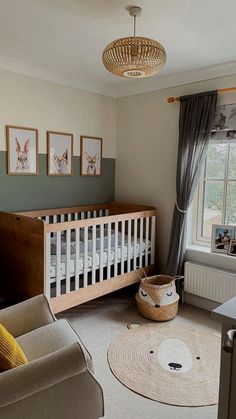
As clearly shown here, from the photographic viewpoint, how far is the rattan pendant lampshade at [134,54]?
188cm

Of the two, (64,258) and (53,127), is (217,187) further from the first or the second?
(53,127)

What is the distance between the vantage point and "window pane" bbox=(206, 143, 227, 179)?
320cm

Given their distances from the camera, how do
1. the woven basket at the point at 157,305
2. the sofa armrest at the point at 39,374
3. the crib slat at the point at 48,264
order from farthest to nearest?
the woven basket at the point at 157,305
the crib slat at the point at 48,264
the sofa armrest at the point at 39,374

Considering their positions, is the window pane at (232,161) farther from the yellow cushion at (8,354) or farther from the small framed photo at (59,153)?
the yellow cushion at (8,354)

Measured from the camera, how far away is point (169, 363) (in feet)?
7.53

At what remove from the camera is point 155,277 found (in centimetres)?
328

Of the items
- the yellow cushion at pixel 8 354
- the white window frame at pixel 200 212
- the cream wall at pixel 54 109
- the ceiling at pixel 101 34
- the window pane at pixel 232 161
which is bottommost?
the yellow cushion at pixel 8 354

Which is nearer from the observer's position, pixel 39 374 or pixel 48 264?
pixel 39 374

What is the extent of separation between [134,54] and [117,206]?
87.5 inches

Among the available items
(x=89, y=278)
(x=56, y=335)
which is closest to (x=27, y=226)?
(x=89, y=278)

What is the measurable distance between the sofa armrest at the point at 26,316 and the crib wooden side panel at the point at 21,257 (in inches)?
20.5

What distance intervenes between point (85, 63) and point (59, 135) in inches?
31.0

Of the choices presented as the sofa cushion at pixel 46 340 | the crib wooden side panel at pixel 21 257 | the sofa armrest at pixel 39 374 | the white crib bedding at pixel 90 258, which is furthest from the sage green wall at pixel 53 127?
the sofa armrest at pixel 39 374

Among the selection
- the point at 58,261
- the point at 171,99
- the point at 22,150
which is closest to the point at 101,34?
the point at 171,99
